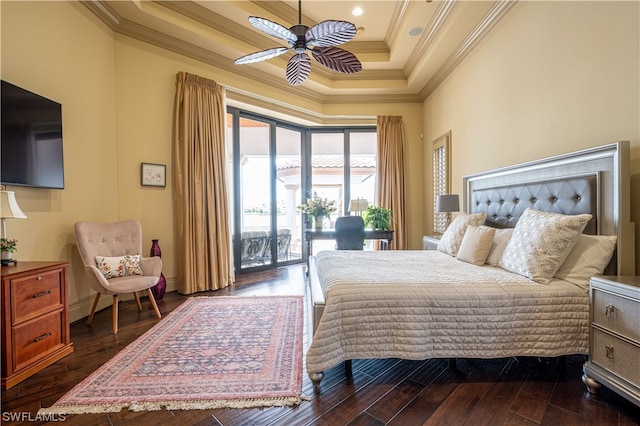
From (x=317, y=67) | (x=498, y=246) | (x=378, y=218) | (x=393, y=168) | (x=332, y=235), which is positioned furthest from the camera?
(x=393, y=168)

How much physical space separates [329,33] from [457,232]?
7.49 feet

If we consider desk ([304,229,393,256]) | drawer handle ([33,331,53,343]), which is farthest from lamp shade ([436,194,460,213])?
drawer handle ([33,331,53,343])

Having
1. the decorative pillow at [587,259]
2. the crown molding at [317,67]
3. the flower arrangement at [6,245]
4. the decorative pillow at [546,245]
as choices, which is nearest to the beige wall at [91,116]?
the crown molding at [317,67]

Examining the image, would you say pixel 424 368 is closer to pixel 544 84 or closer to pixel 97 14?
pixel 544 84

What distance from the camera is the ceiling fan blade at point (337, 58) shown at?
2.71 m

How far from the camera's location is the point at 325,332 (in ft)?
5.47

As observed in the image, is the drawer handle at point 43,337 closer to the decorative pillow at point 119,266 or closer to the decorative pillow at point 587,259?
the decorative pillow at point 119,266

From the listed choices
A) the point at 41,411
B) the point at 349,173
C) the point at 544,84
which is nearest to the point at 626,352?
the point at 544,84

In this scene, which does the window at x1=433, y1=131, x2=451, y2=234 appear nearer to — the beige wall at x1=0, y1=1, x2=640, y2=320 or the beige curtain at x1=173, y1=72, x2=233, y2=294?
the beige wall at x1=0, y1=1, x2=640, y2=320

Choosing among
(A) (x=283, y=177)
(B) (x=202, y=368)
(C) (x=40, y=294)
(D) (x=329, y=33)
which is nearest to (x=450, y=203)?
(D) (x=329, y=33)

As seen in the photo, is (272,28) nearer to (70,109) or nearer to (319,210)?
(70,109)

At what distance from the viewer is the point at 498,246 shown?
2.46 metres

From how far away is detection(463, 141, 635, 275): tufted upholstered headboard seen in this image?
1.78 metres

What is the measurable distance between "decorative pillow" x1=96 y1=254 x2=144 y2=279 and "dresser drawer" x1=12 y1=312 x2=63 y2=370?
643 millimetres
